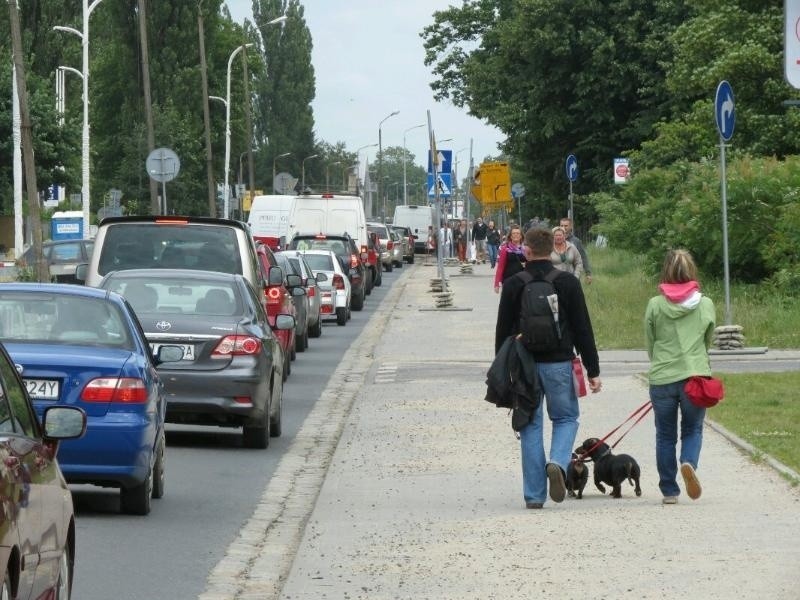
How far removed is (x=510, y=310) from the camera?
11.8 m

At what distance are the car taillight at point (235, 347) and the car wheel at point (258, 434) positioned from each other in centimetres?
47

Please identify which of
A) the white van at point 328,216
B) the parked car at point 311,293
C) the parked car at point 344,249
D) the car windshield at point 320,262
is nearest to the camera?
the parked car at point 311,293

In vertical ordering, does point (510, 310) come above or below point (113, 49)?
below

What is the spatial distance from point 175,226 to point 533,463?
9455 millimetres

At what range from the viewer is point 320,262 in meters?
37.3

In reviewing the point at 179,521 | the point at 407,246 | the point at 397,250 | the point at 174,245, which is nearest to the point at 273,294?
the point at 174,245

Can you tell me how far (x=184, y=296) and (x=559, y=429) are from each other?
5404 mm

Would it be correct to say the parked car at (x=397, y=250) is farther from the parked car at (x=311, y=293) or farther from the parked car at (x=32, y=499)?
the parked car at (x=32, y=499)

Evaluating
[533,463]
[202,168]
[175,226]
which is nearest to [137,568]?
[533,463]

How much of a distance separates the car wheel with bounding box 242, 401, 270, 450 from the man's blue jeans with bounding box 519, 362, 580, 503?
4429 mm

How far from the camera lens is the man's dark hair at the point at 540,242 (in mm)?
11719

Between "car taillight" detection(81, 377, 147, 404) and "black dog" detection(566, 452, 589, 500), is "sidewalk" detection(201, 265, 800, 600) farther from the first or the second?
"car taillight" detection(81, 377, 147, 404)

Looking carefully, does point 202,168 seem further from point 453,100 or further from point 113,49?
point 453,100

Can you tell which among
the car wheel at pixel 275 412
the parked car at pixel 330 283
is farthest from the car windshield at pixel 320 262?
the car wheel at pixel 275 412
